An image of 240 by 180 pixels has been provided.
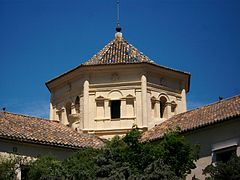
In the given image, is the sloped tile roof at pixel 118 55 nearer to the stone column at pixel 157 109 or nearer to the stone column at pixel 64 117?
the stone column at pixel 157 109

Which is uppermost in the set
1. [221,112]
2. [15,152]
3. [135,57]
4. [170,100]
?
[135,57]

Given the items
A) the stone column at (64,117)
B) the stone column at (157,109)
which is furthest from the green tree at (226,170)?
the stone column at (64,117)

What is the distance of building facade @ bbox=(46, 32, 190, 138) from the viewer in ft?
92.8

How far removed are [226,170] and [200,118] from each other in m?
5.04

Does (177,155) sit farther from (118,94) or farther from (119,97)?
(118,94)

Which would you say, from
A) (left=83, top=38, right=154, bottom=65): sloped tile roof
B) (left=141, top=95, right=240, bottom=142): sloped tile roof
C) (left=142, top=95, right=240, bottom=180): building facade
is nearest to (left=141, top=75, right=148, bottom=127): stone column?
(left=141, top=95, right=240, bottom=142): sloped tile roof

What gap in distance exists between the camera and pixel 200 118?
24266 mm

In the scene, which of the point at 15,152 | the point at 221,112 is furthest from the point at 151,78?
the point at 15,152

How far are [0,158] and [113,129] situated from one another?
7.86 metres

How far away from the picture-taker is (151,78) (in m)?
29.0

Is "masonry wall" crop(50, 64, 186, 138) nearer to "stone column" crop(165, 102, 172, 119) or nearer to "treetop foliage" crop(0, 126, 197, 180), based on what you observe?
"stone column" crop(165, 102, 172, 119)

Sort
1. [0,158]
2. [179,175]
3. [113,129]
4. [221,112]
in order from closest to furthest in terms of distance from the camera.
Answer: [179,175] → [0,158] → [221,112] → [113,129]

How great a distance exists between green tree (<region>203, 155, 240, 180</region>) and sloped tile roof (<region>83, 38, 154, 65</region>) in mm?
10155

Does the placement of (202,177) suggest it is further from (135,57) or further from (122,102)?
(135,57)
